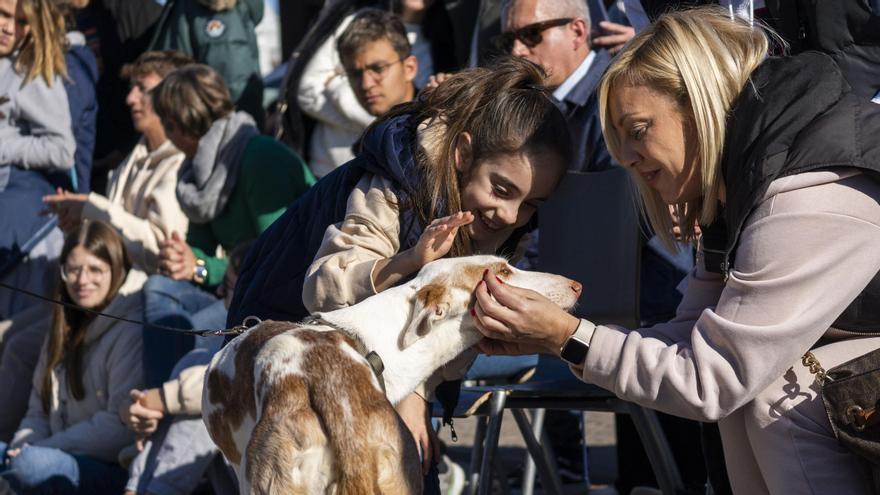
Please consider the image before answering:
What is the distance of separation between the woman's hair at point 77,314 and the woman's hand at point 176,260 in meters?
0.31

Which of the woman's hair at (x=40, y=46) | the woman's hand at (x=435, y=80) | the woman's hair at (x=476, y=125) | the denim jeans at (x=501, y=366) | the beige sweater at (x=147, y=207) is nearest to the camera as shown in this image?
the woman's hair at (x=476, y=125)

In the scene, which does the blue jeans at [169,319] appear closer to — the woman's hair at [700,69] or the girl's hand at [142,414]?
the girl's hand at [142,414]

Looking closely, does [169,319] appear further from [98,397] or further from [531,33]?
[531,33]

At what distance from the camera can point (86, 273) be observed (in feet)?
22.1

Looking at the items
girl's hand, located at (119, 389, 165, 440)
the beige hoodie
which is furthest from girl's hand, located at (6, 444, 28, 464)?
girl's hand, located at (119, 389, 165, 440)

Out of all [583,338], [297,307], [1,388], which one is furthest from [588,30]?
[1,388]

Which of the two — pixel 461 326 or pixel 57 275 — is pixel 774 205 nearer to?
pixel 461 326

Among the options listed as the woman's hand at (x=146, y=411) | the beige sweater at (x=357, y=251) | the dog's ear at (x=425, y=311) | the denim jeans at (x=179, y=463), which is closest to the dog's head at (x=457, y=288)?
the dog's ear at (x=425, y=311)

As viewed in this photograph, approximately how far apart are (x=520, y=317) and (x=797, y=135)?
882 mm

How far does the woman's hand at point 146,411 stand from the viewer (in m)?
5.76

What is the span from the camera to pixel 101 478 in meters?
6.17

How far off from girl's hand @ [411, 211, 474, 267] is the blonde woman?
0.19 meters

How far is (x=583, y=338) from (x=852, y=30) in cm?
144

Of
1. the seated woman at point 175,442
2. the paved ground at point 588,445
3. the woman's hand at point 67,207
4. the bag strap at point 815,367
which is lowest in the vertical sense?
A: the paved ground at point 588,445
